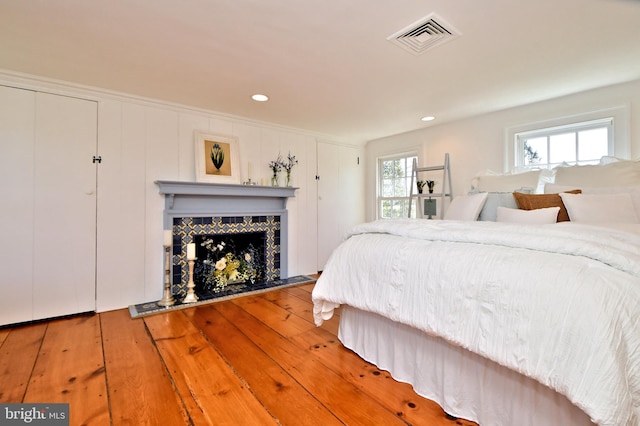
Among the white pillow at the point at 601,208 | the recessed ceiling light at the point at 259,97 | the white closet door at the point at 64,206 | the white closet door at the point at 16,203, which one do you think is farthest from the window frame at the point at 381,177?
the white closet door at the point at 16,203

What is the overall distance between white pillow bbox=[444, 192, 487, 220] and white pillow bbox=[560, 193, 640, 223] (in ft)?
2.11

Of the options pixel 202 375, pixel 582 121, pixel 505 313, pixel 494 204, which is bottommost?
pixel 202 375

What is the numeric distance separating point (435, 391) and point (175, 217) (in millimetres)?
2836

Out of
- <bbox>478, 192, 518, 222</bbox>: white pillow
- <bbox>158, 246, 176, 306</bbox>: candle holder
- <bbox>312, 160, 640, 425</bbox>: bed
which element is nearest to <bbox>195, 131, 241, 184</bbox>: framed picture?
<bbox>158, 246, 176, 306</bbox>: candle holder

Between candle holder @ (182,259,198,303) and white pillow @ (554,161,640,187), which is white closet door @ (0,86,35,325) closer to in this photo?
candle holder @ (182,259,198,303)

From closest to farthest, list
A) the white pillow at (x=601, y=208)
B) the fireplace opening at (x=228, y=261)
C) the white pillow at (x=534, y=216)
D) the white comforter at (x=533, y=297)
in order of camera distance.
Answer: the white comforter at (x=533, y=297) < the white pillow at (x=601, y=208) < the white pillow at (x=534, y=216) < the fireplace opening at (x=228, y=261)

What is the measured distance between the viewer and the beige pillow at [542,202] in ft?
7.06

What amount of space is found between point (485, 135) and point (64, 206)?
450cm

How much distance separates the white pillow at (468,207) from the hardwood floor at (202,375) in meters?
1.53

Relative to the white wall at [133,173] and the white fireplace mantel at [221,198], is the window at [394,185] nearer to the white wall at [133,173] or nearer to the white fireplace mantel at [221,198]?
the white fireplace mantel at [221,198]

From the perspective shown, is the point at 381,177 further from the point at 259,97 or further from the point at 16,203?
the point at 16,203

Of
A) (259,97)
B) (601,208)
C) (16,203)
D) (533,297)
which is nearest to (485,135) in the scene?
(601,208)

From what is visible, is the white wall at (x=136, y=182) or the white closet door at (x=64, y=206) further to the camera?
the white wall at (x=136, y=182)

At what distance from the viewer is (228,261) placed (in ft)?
11.9
